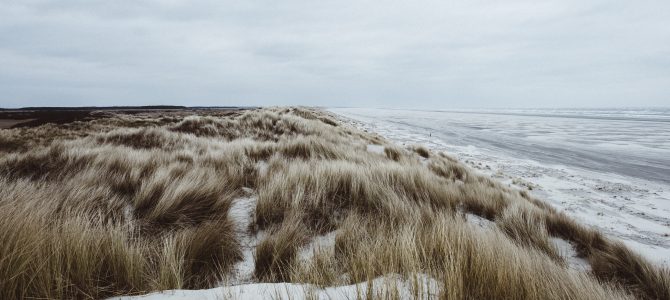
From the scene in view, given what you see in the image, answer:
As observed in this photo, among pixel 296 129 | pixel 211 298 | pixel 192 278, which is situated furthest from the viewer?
pixel 296 129

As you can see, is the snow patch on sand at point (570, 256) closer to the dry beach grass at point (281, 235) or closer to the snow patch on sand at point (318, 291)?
the dry beach grass at point (281, 235)

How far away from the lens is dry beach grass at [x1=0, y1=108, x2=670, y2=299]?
141cm

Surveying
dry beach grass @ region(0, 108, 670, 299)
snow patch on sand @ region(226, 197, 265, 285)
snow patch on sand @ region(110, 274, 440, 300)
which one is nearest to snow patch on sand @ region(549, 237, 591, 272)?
dry beach grass @ region(0, 108, 670, 299)

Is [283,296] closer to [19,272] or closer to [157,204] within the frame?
[19,272]

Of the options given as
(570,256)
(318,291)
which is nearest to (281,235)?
(318,291)

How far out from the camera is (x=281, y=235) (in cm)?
203

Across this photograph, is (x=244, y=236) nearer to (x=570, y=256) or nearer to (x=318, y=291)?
(x=318, y=291)

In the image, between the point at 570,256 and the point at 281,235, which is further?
the point at 570,256

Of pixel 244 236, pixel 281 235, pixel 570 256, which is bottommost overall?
pixel 570 256

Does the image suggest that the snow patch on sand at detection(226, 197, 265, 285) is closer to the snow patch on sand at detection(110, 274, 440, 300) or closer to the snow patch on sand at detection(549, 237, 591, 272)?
the snow patch on sand at detection(110, 274, 440, 300)

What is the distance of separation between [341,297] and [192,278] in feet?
2.85

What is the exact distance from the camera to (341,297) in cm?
135

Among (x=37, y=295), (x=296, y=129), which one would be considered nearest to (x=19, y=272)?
(x=37, y=295)

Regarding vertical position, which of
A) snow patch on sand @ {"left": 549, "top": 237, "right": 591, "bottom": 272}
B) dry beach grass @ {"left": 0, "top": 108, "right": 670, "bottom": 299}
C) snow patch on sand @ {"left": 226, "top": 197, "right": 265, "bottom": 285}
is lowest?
snow patch on sand @ {"left": 549, "top": 237, "right": 591, "bottom": 272}
